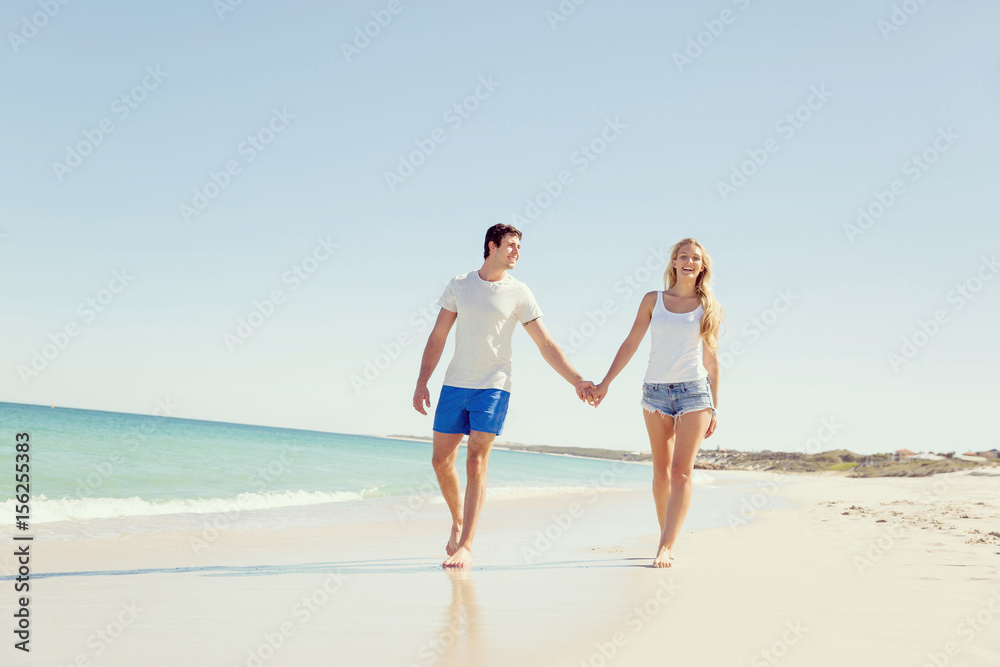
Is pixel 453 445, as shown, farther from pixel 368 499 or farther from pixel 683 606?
pixel 368 499

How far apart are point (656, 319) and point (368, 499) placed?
759 cm

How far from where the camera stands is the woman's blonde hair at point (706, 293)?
451 centimetres

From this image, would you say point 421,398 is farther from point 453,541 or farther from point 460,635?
point 460,635

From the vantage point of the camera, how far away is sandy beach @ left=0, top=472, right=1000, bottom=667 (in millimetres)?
2467

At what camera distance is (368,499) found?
1102cm

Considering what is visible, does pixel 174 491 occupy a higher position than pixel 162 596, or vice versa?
pixel 162 596

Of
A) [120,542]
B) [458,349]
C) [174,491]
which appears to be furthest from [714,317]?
[174,491]

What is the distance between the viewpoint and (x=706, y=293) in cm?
461

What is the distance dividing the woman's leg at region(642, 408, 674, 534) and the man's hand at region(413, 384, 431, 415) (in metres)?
1.44

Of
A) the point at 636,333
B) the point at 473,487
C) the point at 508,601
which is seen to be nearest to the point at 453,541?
the point at 473,487

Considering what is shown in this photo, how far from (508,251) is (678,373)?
4.43 feet

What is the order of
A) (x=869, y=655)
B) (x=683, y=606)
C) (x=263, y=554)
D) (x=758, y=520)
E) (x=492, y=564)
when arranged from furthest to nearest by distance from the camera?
(x=758, y=520) → (x=263, y=554) → (x=492, y=564) → (x=683, y=606) → (x=869, y=655)

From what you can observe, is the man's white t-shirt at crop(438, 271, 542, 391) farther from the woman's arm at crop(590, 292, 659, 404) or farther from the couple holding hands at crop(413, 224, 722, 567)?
the woman's arm at crop(590, 292, 659, 404)

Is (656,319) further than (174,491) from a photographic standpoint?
No
